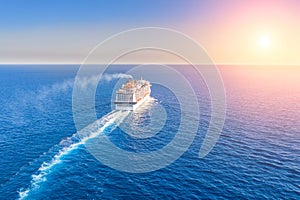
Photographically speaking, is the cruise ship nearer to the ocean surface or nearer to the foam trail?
the foam trail

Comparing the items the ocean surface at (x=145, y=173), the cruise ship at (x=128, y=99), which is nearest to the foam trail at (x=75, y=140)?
the ocean surface at (x=145, y=173)

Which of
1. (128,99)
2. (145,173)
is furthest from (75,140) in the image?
(128,99)

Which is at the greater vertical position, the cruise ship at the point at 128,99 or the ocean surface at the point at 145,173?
the cruise ship at the point at 128,99

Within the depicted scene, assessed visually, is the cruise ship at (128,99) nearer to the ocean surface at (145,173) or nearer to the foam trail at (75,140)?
the foam trail at (75,140)

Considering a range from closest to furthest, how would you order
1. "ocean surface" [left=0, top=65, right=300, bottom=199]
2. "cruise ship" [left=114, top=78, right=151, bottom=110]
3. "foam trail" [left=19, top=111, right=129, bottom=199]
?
"ocean surface" [left=0, top=65, right=300, bottom=199], "foam trail" [left=19, top=111, right=129, bottom=199], "cruise ship" [left=114, top=78, right=151, bottom=110]

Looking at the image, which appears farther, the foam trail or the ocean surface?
the foam trail

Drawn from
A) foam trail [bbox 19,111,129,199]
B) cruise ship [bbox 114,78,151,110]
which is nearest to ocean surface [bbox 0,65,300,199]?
foam trail [bbox 19,111,129,199]

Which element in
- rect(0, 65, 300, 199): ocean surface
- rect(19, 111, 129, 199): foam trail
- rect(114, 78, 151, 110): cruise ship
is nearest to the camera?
rect(0, 65, 300, 199): ocean surface

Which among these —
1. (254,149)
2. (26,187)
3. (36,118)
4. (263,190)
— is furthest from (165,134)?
(36,118)

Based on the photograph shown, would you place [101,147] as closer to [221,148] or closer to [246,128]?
[221,148]
